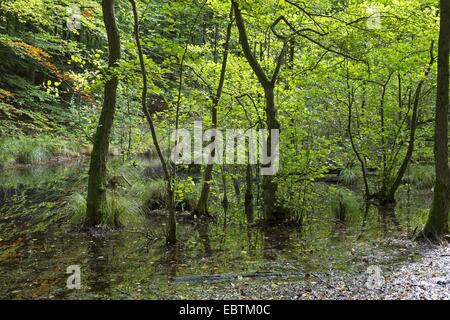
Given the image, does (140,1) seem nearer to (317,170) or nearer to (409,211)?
(317,170)

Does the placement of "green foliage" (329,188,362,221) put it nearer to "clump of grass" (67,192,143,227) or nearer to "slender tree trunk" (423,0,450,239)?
"slender tree trunk" (423,0,450,239)

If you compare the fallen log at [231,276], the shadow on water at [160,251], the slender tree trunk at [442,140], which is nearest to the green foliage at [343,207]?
the shadow on water at [160,251]

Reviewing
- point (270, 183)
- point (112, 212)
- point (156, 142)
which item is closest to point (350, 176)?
point (270, 183)

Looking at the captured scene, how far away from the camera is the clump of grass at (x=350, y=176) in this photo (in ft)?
42.5

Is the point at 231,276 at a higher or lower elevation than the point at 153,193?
lower

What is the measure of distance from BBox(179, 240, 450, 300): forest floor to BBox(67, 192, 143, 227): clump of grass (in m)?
3.63

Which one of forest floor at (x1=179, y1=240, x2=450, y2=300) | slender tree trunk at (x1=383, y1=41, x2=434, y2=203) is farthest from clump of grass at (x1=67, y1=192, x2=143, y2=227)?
slender tree trunk at (x1=383, y1=41, x2=434, y2=203)

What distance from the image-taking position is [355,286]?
3.98 metres

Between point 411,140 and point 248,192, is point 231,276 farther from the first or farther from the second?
point 411,140

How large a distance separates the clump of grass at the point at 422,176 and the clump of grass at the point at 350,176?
1.68 metres

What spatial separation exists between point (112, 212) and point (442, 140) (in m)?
5.74

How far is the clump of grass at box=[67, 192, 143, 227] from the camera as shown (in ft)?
23.4

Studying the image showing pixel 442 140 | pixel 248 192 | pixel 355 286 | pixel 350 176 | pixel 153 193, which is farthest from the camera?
pixel 350 176
